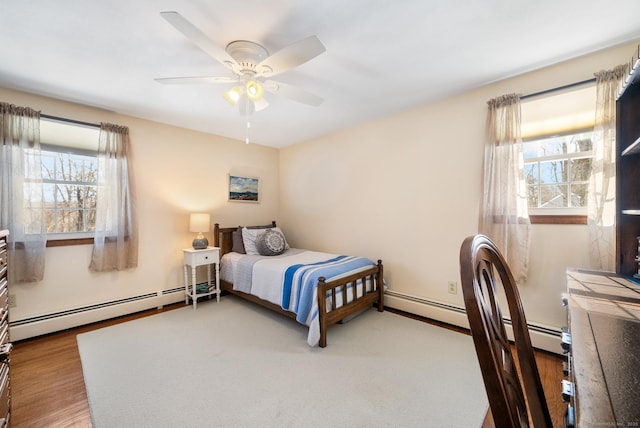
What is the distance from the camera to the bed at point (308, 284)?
2.43 meters

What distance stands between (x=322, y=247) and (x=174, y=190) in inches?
87.6

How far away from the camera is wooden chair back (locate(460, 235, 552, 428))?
47 cm

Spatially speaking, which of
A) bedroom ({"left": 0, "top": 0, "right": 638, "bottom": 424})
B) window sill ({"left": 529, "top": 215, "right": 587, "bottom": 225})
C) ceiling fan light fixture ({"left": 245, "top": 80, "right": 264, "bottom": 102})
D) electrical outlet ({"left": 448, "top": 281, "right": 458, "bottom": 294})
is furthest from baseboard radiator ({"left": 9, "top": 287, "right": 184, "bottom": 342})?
window sill ({"left": 529, "top": 215, "right": 587, "bottom": 225})

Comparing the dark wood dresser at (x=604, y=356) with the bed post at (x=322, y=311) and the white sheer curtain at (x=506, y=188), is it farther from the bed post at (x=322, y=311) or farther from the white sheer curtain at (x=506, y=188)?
the bed post at (x=322, y=311)

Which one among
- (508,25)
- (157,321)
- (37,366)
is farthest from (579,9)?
(37,366)

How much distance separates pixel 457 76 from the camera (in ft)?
7.53

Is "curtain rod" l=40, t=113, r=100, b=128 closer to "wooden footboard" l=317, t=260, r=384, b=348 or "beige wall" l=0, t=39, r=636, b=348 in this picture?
"beige wall" l=0, t=39, r=636, b=348

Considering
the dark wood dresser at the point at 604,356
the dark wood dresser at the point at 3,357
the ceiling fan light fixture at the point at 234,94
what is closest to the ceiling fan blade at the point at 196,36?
the ceiling fan light fixture at the point at 234,94

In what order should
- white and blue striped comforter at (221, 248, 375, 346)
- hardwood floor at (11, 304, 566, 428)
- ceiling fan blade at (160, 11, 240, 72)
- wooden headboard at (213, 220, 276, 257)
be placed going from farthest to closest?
wooden headboard at (213, 220, 276, 257) < white and blue striped comforter at (221, 248, 375, 346) < hardwood floor at (11, 304, 566, 428) < ceiling fan blade at (160, 11, 240, 72)

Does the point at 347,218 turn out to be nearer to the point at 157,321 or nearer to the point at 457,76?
the point at 457,76

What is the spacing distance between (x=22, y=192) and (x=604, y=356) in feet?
13.0

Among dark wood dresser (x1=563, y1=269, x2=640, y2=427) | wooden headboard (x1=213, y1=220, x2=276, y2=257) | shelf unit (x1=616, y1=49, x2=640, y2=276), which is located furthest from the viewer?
wooden headboard (x1=213, y1=220, x2=276, y2=257)

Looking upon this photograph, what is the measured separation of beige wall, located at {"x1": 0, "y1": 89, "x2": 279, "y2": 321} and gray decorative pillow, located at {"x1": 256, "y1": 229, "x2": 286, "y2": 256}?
709 mm

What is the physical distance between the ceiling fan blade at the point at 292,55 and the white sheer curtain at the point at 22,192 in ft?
7.94
